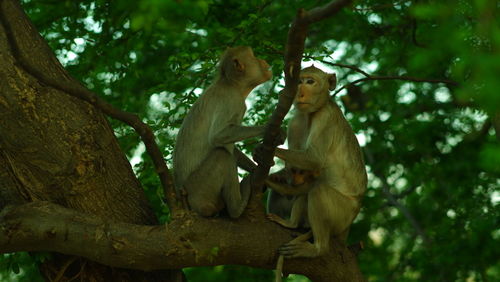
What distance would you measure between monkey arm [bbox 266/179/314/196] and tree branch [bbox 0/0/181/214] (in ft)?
3.95

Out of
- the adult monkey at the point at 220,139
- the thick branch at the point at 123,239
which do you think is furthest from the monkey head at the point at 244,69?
the thick branch at the point at 123,239

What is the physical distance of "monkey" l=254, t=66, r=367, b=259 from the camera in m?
6.24

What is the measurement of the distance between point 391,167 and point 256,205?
5.45 m

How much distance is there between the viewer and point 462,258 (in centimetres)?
866

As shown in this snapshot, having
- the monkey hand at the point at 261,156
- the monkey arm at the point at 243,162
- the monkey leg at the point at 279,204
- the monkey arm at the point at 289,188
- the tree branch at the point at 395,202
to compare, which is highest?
the monkey hand at the point at 261,156

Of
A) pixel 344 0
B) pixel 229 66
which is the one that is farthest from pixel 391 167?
pixel 344 0

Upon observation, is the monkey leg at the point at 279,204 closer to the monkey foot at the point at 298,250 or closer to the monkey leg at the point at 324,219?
the monkey leg at the point at 324,219

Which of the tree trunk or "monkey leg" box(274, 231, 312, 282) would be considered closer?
the tree trunk

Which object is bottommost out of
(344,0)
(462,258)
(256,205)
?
(462,258)

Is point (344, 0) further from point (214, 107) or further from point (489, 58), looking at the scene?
point (214, 107)

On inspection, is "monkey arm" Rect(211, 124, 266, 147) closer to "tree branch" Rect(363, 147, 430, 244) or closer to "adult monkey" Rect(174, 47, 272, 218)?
"adult monkey" Rect(174, 47, 272, 218)

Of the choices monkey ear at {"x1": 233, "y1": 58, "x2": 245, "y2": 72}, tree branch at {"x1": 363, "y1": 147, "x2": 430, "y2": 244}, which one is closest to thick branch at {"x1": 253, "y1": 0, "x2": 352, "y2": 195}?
monkey ear at {"x1": 233, "y1": 58, "x2": 245, "y2": 72}

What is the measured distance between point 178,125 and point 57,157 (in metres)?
1.84

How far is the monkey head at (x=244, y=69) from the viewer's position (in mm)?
6781
